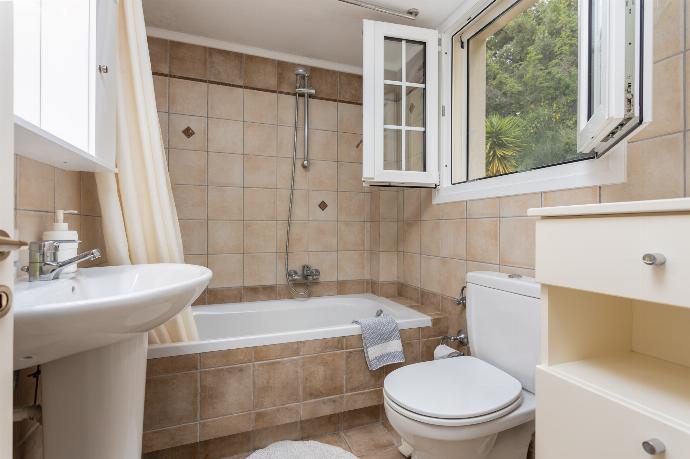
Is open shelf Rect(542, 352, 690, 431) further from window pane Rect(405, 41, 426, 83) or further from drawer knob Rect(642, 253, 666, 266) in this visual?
window pane Rect(405, 41, 426, 83)

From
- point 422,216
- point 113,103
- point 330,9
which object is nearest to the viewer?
point 113,103

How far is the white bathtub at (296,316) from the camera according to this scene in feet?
6.30

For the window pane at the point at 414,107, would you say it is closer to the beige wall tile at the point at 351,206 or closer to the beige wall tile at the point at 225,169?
the beige wall tile at the point at 351,206

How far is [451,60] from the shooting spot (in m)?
2.04

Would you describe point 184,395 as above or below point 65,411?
below

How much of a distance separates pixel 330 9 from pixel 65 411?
6.93 ft

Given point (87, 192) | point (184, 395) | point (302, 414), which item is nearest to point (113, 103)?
point (87, 192)

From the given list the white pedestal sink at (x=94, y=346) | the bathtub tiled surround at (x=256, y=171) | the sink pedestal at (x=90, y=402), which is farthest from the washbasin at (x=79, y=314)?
the bathtub tiled surround at (x=256, y=171)

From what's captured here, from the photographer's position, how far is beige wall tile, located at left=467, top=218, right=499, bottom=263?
1652 millimetres

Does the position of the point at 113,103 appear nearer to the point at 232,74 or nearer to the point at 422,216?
the point at 232,74

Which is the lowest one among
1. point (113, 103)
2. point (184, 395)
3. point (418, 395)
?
point (184, 395)

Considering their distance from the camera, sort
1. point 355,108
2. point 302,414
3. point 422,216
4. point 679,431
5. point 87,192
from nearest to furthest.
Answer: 1. point 679,431
2. point 87,192
3. point 302,414
4. point 422,216
5. point 355,108

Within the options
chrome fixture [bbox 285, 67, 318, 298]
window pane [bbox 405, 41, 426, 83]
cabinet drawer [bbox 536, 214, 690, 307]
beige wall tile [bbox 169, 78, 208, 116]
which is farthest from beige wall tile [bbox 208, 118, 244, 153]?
cabinet drawer [bbox 536, 214, 690, 307]

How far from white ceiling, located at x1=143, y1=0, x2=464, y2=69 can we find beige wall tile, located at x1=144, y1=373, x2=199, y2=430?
1946 mm
